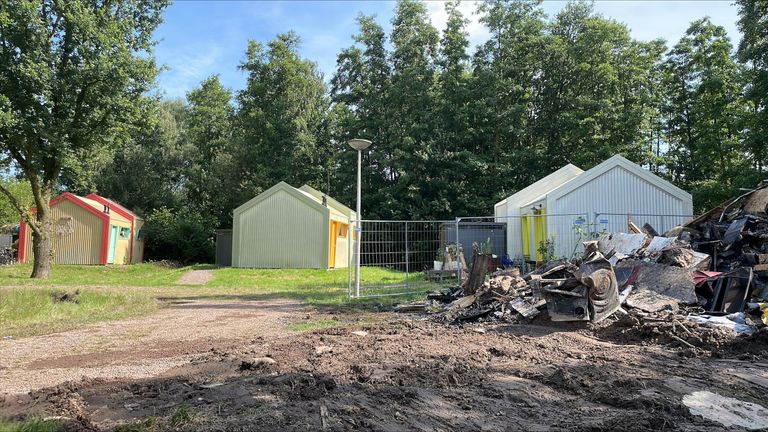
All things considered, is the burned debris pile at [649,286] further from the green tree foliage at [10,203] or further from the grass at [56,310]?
the green tree foliage at [10,203]

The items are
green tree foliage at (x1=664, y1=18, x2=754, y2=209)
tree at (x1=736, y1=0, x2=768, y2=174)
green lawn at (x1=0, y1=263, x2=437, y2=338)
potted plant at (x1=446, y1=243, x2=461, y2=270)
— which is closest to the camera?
green lawn at (x1=0, y1=263, x2=437, y2=338)

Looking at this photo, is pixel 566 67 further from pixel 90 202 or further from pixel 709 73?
pixel 90 202

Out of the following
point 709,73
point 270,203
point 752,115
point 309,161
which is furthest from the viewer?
point 309,161

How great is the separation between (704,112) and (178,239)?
1302 inches

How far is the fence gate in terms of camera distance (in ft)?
43.7

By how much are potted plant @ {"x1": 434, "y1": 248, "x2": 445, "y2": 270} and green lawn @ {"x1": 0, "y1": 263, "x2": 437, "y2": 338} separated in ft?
3.96

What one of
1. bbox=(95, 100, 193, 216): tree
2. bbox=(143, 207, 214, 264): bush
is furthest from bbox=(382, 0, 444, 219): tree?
bbox=(95, 100, 193, 216): tree

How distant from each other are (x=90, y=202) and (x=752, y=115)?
34.3 m

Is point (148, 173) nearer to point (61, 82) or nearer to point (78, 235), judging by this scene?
point (78, 235)

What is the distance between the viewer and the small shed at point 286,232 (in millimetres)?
23141

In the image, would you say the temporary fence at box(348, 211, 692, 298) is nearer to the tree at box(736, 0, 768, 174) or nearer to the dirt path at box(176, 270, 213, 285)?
the dirt path at box(176, 270, 213, 285)

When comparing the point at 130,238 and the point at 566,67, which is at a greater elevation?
the point at 566,67

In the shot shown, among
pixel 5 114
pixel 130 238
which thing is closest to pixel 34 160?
pixel 5 114

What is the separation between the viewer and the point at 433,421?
3715 mm
